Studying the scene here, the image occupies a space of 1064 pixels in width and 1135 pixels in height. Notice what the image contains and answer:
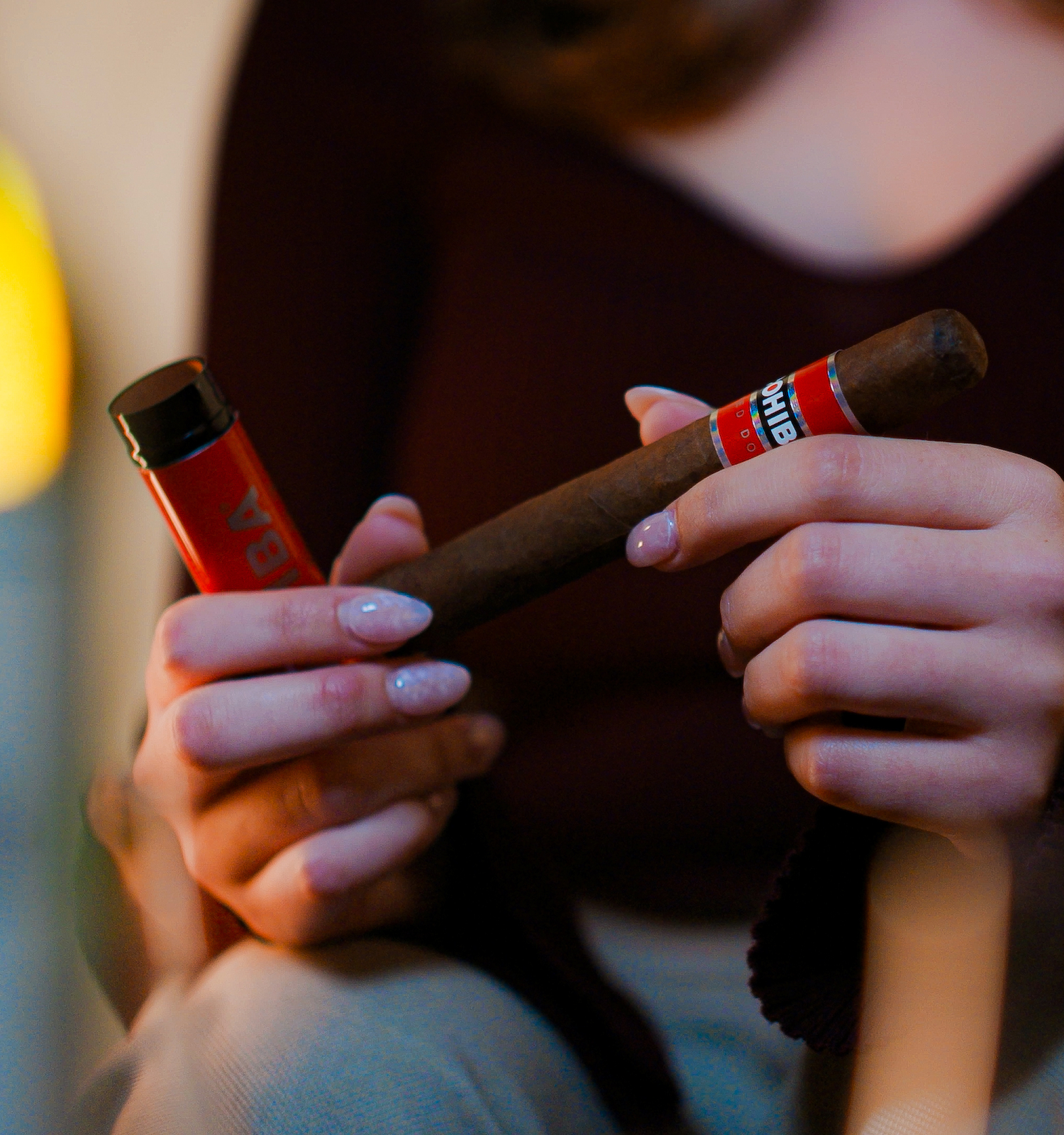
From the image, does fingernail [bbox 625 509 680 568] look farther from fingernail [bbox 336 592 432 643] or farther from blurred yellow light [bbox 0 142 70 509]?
blurred yellow light [bbox 0 142 70 509]

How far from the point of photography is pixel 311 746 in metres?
0.49

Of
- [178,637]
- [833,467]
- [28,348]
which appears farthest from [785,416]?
[28,348]

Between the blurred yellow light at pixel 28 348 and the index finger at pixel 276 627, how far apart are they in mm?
956

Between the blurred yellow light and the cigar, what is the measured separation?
1.01 m

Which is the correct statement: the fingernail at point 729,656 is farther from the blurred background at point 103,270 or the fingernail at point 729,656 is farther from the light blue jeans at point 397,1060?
the blurred background at point 103,270

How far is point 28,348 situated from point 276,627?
113 centimetres

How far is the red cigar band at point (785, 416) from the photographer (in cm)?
39

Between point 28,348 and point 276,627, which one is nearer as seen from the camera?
point 276,627

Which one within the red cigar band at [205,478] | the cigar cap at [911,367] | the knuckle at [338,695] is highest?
the red cigar band at [205,478]

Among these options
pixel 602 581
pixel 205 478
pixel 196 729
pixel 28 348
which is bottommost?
pixel 602 581

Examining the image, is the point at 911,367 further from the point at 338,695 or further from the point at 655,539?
the point at 338,695

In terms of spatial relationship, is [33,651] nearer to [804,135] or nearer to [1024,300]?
[804,135]

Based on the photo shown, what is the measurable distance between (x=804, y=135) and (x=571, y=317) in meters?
0.26

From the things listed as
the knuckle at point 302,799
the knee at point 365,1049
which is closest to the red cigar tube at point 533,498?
the knuckle at point 302,799
